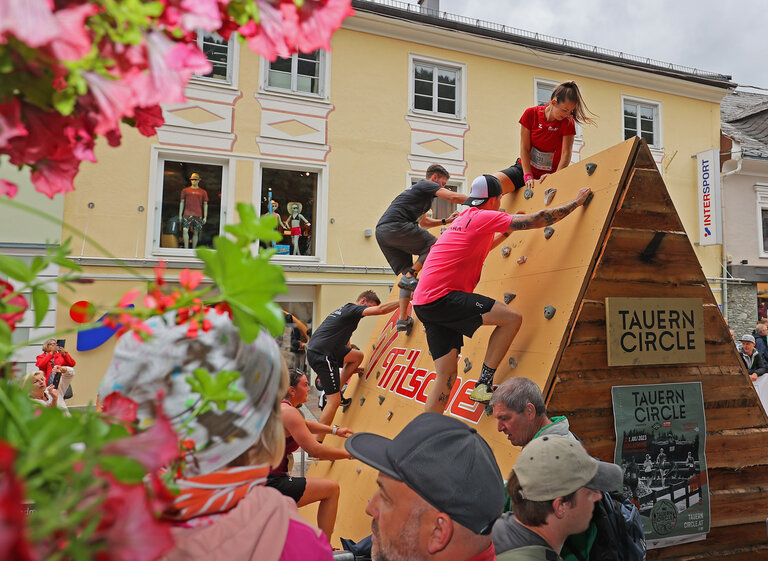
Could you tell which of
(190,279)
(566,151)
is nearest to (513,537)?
(190,279)

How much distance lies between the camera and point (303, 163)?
1112 centimetres

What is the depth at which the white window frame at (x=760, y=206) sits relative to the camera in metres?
14.7

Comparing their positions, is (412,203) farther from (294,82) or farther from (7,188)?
(294,82)

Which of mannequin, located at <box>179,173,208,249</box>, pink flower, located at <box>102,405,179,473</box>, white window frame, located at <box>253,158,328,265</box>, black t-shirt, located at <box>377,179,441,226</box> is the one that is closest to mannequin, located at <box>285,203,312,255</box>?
white window frame, located at <box>253,158,328,265</box>

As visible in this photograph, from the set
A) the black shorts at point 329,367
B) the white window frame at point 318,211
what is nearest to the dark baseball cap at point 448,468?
the black shorts at point 329,367

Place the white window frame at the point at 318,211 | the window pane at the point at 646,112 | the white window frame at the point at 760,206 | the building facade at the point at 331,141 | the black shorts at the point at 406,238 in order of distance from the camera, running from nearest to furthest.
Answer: the black shorts at the point at 406,238 < the building facade at the point at 331,141 < the white window frame at the point at 318,211 < the window pane at the point at 646,112 < the white window frame at the point at 760,206

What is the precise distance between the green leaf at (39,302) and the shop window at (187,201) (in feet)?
34.0

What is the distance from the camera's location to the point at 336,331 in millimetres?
5559

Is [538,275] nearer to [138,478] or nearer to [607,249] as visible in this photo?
[607,249]

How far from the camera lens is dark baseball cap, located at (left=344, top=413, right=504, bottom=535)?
4.24 ft

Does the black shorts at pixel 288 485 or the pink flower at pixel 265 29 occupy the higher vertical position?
the pink flower at pixel 265 29

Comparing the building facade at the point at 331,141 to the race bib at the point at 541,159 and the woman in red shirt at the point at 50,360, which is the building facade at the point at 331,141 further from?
the race bib at the point at 541,159

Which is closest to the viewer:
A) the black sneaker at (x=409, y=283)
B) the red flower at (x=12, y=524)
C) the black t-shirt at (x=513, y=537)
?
the red flower at (x=12, y=524)

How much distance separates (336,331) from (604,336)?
3.33 metres
